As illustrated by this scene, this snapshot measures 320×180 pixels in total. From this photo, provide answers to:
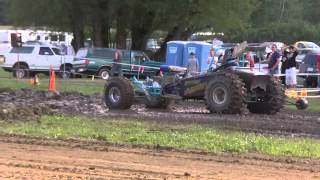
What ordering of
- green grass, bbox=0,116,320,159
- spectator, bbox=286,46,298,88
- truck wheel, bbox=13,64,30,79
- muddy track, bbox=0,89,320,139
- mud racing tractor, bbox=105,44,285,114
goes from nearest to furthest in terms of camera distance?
green grass, bbox=0,116,320,159
muddy track, bbox=0,89,320,139
mud racing tractor, bbox=105,44,285,114
spectator, bbox=286,46,298,88
truck wheel, bbox=13,64,30,79

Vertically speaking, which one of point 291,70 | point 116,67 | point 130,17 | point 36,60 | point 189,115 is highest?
point 130,17

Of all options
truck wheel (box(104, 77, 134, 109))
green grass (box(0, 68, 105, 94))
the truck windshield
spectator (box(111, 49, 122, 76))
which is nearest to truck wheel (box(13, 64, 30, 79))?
the truck windshield

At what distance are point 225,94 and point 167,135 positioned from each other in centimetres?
519

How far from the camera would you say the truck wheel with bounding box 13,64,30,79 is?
1404 inches

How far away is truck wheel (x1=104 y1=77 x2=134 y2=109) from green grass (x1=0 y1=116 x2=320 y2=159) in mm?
3663

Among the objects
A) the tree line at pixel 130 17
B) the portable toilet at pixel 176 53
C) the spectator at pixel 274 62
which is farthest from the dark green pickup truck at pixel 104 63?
the spectator at pixel 274 62

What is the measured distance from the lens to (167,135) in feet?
38.9

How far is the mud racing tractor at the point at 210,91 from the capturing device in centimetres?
1675

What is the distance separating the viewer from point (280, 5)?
89688 millimetres

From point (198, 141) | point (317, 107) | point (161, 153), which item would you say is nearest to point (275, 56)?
point (317, 107)

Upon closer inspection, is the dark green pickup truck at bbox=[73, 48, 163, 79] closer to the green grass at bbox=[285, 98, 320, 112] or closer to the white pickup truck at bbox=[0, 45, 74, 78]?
the white pickup truck at bbox=[0, 45, 74, 78]

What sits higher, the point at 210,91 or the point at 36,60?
the point at 36,60

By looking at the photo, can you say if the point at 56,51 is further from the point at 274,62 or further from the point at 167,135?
the point at 167,135

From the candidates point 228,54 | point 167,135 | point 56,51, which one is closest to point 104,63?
point 56,51
